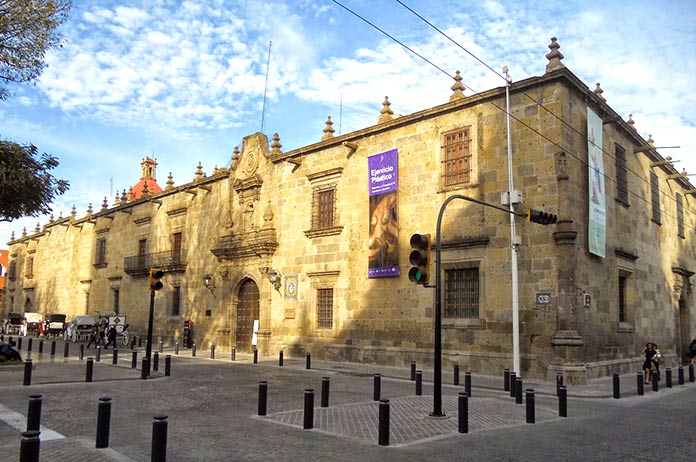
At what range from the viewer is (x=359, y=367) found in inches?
805

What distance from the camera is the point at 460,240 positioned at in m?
19.1

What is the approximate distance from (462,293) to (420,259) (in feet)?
31.7

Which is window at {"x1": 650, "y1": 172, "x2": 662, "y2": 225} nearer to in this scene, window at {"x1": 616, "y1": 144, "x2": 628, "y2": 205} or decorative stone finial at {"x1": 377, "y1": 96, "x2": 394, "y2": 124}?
window at {"x1": 616, "y1": 144, "x2": 628, "y2": 205}

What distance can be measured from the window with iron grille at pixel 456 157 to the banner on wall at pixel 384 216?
2081 mm

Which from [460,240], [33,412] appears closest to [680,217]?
[460,240]

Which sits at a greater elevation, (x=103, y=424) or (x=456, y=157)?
(x=456, y=157)

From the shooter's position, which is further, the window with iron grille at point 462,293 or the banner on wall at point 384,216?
the banner on wall at point 384,216

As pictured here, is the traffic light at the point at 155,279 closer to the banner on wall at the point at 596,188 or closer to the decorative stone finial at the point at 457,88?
the decorative stone finial at the point at 457,88

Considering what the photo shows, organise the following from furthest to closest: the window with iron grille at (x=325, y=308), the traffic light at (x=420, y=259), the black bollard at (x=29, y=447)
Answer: the window with iron grille at (x=325, y=308), the traffic light at (x=420, y=259), the black bollard at (x=29, y=447)

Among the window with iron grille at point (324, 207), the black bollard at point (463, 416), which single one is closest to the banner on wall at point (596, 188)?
the window with iron grille at point (324, 207)

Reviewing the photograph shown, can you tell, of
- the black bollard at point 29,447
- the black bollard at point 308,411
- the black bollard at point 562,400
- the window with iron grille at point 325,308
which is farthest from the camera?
the window with iron grille at point 325,308

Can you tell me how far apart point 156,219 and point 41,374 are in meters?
20.5

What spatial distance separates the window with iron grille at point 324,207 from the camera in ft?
78.6

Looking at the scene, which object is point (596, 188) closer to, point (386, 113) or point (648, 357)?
point (648, 357)
